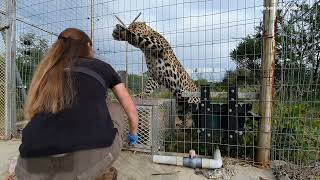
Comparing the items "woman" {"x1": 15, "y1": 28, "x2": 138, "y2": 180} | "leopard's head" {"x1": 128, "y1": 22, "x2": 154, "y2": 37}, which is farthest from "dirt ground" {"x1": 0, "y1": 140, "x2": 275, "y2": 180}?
"woman" {"x1": 15, "y1": 28, "x2": 138, "y2": 180}

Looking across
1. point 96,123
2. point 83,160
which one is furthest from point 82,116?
point 83,160

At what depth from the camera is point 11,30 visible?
6160mm

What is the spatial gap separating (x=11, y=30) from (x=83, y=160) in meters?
4.66

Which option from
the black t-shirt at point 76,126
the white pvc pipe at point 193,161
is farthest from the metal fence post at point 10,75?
the black t-shirt at point 76,126

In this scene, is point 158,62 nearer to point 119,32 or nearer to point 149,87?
point 149,87

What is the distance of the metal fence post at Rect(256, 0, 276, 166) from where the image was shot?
4.05 metres

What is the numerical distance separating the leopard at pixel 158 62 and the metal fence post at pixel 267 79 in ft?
3.01

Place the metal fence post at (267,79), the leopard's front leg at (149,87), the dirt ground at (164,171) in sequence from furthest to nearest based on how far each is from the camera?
the leopard's front leg at (149,87)
the metal fence post at (267,79)
the dirt ground at (164,171)

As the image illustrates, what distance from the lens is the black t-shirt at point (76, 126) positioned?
215cm

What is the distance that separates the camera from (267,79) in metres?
4.08

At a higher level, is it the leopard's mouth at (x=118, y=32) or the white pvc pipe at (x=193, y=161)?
the leopard's mouth at (x=118, y=32)

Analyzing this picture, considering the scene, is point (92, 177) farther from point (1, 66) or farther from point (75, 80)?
point (1, 66)

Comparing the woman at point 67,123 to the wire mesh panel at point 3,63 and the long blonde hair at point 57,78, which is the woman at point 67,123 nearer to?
the long blonde hair at point 57,78

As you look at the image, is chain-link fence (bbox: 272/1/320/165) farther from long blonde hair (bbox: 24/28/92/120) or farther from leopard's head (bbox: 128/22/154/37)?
long blonde hair (bbox: 24/28/92/120)
